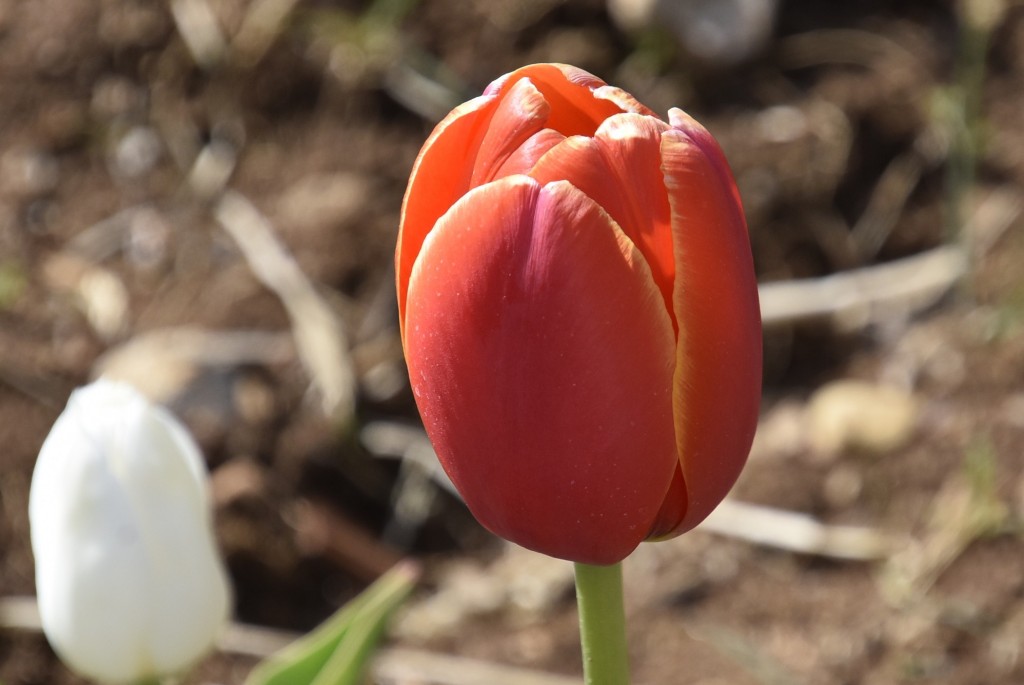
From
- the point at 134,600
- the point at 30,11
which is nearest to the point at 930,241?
the point at 134,600

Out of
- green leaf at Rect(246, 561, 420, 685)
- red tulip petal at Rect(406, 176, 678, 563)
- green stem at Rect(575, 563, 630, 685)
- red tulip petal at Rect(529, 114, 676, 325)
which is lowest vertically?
green leaf at Rect(246, 561, 420, 685)

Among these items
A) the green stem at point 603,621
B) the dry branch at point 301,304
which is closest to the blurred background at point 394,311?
the dry branch at point 301,304

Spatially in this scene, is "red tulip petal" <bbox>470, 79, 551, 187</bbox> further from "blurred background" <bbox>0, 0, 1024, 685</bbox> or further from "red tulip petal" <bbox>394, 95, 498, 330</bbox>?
"blurred background" <bbox>0, 0, 1024, 685</bbox>

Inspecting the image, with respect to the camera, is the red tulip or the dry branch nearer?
the red tulip

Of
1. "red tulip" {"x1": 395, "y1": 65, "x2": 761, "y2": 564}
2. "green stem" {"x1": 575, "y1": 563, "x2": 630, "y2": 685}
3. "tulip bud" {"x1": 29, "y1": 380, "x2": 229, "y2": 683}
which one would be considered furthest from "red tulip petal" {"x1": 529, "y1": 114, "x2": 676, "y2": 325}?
"tulip bud" {"x1": 29, "y1": 380, "x2": 229, "y2": 683}

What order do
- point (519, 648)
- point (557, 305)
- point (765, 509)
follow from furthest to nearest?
point (765, 509), point (519, 648), point (557, 305)

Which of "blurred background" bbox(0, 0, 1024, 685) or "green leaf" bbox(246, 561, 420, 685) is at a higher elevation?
"green leaf" bbox(246, 561, 420, 685)

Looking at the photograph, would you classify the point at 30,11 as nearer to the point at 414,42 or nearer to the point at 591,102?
the point at 414,42
